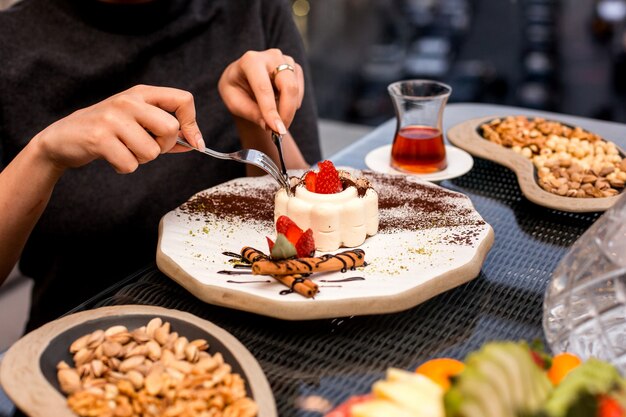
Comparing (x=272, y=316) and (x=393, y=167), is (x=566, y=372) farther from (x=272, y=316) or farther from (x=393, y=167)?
(x=393, y=167)

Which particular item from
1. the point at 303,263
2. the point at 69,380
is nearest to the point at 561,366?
the point at 303,263

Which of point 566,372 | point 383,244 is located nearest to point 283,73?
point 383,244

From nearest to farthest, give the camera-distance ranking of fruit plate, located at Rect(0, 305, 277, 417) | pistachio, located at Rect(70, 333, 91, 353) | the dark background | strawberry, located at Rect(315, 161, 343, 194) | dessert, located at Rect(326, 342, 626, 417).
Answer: dessert, located at Rect(326, 342, 626, 417)
fruit plate, located at Rect(0, 305, 277, 417)
pistachio, located at Rect(70, 333, 91, 353)
strawberry, located at Rect(315, 161, 343, 194)
the dark background

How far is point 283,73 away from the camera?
1.28 m

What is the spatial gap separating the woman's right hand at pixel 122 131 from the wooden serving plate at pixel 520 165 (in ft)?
2.19

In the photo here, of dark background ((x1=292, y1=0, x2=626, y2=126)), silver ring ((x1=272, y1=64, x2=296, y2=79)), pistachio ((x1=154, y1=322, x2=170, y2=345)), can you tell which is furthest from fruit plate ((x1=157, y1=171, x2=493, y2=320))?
dark background ((x1=292, y1=0, x2=626, y2=126))

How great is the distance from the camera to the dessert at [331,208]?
3.58 feet

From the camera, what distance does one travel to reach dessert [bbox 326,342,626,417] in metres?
0.56

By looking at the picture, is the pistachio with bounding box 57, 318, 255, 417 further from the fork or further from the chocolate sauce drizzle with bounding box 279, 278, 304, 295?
the fork

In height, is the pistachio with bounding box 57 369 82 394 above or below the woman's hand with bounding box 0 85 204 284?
below

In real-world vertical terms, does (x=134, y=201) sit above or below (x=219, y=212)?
below

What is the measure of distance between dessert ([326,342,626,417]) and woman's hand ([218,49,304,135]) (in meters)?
0.69

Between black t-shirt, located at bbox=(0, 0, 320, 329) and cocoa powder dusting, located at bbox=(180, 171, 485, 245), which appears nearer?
cocoa powder dusting, located at bbox=(180, 171, 485, 245)

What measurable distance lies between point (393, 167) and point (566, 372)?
795 millimetres
